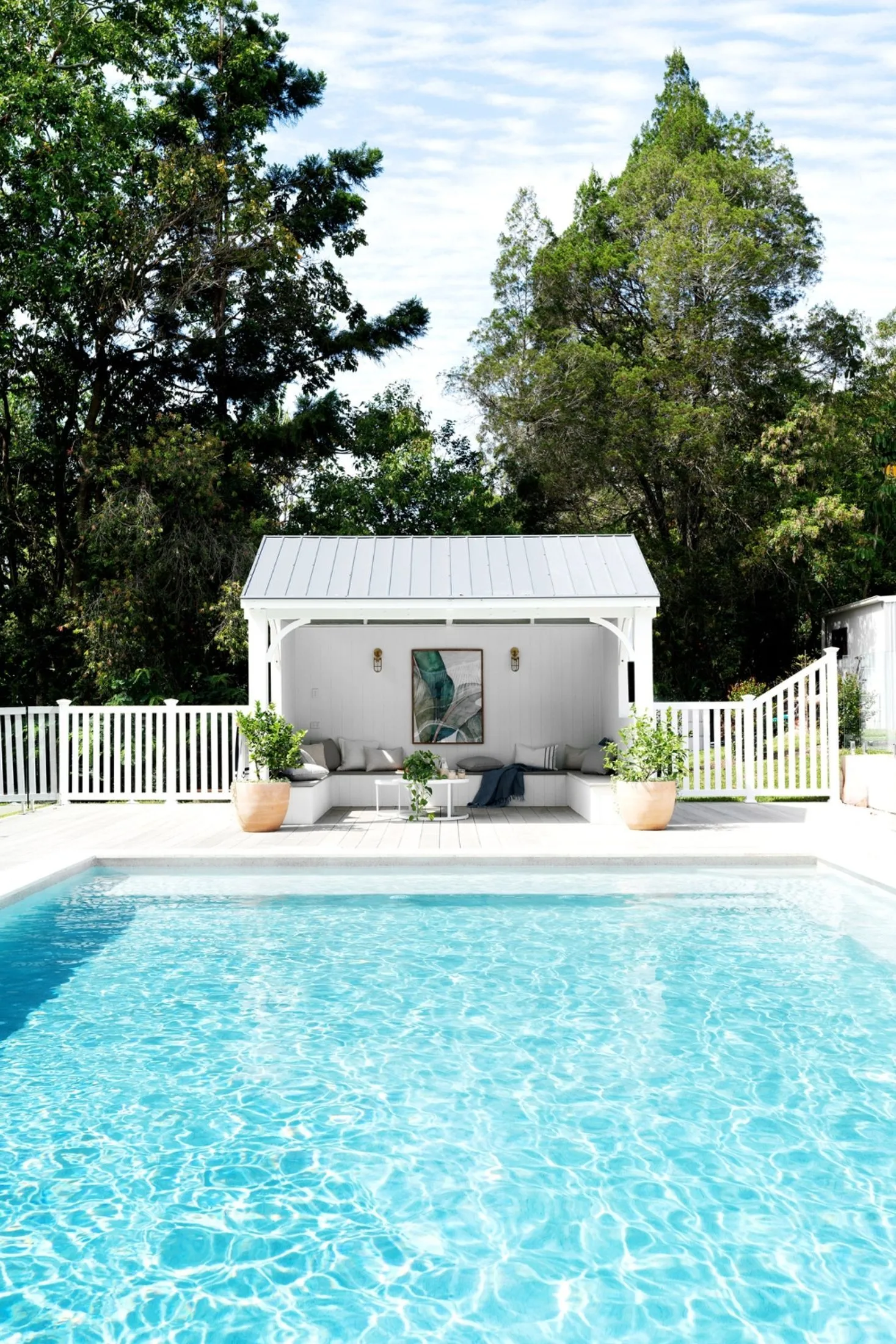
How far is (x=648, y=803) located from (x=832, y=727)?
129 inches

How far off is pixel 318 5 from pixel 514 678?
387 inches

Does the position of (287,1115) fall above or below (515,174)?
below

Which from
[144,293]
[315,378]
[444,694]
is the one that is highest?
[144,293]

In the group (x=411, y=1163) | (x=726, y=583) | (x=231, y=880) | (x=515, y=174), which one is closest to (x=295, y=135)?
(x=515, y=174)

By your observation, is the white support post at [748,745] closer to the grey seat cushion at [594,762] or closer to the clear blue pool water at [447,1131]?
the grey seat cushion at [594,762]

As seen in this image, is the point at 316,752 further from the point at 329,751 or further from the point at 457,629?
the point at 457,629

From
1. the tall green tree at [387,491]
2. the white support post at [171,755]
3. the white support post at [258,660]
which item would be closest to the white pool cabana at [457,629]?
the white support post at [258,660]

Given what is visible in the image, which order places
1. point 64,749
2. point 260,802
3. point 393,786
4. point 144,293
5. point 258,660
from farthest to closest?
point 144,293 < point 64,749 < point 393,786 < point 258,660 < point 260,802

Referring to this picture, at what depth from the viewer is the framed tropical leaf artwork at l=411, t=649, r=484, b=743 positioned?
43.6ft

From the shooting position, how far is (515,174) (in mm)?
24375

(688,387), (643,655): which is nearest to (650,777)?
(643,655)

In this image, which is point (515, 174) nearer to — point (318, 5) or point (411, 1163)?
point (318, 5)

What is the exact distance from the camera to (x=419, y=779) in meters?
10.9

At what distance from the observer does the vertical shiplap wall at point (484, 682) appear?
13289 millimetres
